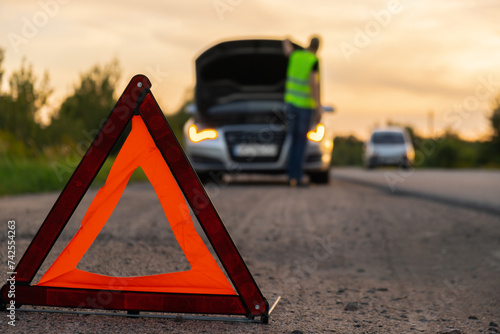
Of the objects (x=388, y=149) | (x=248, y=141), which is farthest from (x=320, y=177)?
(x=388, y=149)

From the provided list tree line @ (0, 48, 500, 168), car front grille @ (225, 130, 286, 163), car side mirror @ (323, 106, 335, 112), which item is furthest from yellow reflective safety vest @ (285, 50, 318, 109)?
tree line @ (0, 48, 500, 168)

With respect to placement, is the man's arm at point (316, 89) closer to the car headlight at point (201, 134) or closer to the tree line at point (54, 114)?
the car headlight at point (201, 134)

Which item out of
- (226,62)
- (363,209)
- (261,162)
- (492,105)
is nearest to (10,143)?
(226,62)

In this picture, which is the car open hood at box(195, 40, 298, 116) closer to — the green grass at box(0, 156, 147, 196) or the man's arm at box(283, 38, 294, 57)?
the man's arm at box(283, 38, 294, 57)

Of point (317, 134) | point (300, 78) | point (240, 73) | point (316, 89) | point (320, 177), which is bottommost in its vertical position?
point (320, 177)

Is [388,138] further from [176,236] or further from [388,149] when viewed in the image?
[176,236]

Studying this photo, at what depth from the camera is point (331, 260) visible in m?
4.41

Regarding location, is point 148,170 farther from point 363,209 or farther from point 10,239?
point 363,209

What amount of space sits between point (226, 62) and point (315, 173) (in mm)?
2844

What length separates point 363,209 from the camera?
727cm

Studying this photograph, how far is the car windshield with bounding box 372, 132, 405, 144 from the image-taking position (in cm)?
2483

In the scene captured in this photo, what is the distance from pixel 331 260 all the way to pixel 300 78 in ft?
19.6

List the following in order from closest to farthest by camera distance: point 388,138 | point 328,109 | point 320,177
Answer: point 328,109 < point 320,177 < point 388,138

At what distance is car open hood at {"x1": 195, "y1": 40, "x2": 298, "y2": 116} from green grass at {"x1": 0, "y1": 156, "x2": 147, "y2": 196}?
2838mm
